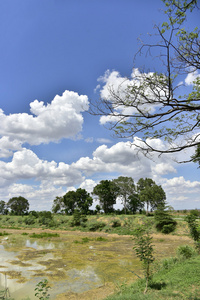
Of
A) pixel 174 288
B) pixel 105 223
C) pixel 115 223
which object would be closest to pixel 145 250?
pixel 174 288

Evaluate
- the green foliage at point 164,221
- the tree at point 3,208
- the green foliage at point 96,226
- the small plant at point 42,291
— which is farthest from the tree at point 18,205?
the small plant at point 42,291

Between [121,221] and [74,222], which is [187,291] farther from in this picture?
[74,222]

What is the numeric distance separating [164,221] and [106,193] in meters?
23.8

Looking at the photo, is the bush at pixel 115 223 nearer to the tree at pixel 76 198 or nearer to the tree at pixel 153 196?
the tree at pixel 153 196

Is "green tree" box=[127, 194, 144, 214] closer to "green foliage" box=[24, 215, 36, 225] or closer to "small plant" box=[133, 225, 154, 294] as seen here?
"green foliage" box=[24, 215, 36, 225]

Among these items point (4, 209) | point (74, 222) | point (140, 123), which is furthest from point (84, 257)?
point (4, 209)

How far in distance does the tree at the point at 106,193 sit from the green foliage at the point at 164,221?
21719 mm

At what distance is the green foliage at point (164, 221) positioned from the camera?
2597 cm

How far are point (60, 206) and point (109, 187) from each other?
21263mm

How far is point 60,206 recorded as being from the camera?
61.7 meters

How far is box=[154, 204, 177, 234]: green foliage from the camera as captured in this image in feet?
85.2

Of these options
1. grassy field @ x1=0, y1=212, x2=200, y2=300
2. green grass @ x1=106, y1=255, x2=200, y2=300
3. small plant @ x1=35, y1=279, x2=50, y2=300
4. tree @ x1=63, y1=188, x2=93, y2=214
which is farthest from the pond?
tree @ x1=63, y1=188, x2=93, y2=214

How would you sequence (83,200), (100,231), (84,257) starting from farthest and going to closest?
1. (83,200)
2. (100,231)
3. (84,257)

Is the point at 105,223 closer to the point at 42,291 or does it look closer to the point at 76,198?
the point at 76,198
